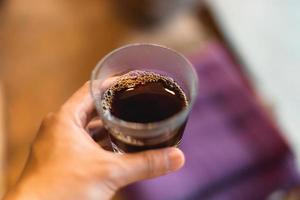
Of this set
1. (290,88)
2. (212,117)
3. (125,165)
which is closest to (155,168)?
(125,165)

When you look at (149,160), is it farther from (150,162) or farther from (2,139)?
(2,139)

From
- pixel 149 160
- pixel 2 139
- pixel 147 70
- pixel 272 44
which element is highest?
pixel 147 70

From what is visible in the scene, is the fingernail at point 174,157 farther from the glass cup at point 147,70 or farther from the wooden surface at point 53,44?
the wooden surface at point 53,44

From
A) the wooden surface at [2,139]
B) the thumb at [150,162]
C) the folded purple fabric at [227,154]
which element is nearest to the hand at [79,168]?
the thumb at [150,162]

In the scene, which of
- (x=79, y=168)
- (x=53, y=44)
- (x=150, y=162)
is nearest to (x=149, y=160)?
(x=150, y=162)

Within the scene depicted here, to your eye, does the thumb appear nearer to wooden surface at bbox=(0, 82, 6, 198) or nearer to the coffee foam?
the coffee foam

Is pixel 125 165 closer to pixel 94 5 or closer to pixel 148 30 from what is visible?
pixel 148 30
